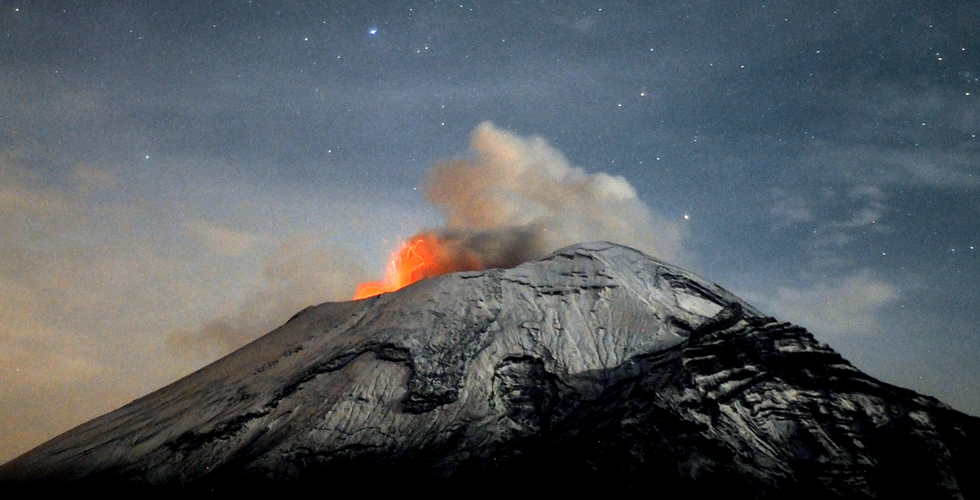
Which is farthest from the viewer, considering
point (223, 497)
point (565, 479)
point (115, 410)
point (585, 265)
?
point (585, 265)

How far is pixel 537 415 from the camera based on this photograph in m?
60.1

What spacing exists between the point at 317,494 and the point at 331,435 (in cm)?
574

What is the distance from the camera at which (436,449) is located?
54.8 metres

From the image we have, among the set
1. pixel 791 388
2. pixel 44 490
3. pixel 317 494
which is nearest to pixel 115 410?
pixel 44 490

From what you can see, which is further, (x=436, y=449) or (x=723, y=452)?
(x=436, y=449)

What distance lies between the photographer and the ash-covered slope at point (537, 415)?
166ft

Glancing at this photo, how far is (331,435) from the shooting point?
2183 inches

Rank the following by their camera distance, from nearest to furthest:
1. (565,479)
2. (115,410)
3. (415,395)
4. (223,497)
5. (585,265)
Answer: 1. (223,497)
2. (565,479)
3. (415,395)
4. (115,410)
5. (585,265)

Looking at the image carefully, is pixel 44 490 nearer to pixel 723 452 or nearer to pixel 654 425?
pixel 654 425

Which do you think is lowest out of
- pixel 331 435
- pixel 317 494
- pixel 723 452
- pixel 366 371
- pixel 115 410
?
pixel 723 452

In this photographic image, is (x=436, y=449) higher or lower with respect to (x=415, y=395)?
lower

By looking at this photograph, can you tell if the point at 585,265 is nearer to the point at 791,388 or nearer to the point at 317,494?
the point at 791,388

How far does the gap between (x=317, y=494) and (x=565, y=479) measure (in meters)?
18.6

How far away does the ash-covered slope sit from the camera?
50.5m
